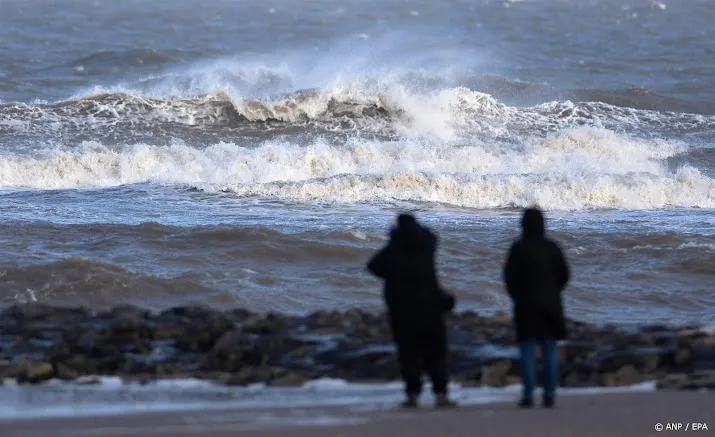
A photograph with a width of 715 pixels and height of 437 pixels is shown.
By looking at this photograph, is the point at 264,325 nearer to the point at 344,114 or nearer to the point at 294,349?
the point at 294,349

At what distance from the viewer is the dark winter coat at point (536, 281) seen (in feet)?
26.2

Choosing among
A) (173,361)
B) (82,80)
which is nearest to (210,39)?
(82,80)

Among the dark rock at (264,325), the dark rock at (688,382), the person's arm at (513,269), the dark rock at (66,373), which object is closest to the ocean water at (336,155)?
the dark rock at (264,325)

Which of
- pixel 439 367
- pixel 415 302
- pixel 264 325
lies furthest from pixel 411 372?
pixel 264 325

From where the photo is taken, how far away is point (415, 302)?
802 cm

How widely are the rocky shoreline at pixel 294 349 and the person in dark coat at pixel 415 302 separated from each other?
1.13m

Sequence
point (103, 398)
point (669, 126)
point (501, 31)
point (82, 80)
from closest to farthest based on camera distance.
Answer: point (103, 398), point (669, 126), point (82, 80), point (501, 31)

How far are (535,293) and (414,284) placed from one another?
71 cm

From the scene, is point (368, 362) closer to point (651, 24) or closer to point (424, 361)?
point (424, 361)

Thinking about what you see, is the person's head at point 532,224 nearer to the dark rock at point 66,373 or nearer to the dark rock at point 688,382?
the dark rock at point 688,382

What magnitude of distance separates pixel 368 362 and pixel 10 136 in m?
18.1

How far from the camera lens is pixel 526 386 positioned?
8062mm

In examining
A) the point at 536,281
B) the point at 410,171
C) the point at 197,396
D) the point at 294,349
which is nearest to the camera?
the point at 536,281

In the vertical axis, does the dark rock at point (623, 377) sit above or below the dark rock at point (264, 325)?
below
